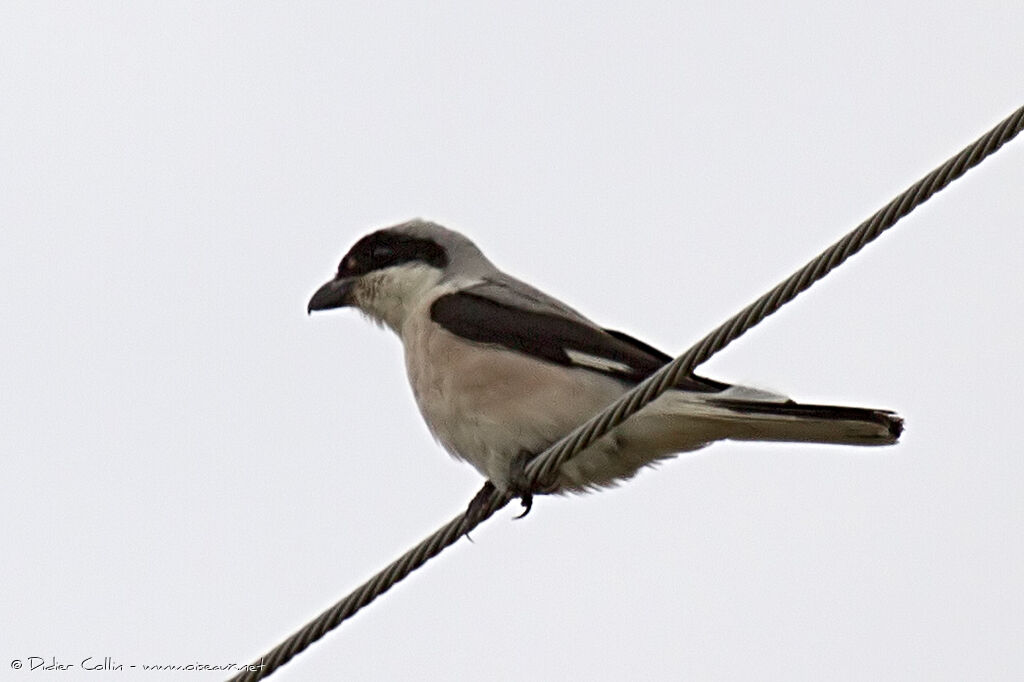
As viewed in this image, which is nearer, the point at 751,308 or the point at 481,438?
the point at 751,308

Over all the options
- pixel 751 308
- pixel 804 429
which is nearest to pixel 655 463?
pixel 804 429

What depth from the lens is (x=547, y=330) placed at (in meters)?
6.11

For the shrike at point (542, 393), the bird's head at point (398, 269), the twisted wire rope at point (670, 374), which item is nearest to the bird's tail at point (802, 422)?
the shrike at point (542, 393)

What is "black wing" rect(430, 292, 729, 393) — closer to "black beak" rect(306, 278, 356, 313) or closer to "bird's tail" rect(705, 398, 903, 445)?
"bird's tail" rect(705, 398, 903, 445)

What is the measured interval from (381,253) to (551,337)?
1.35 m

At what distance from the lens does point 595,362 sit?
19.5 feet

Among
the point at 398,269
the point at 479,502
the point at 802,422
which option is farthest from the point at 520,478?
the point at 398,269

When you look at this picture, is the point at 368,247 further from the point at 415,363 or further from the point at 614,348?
the point at 614,348

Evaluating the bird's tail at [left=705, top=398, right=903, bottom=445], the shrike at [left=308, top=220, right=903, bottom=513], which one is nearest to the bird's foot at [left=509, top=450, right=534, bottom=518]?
the shrike at [left=308, top=220, right=903, bottom=513]

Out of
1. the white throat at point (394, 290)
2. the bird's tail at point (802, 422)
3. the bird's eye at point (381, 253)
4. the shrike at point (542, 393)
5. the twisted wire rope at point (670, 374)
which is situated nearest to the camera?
the twisted wire rope at point (670, 374)

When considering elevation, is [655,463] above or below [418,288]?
below

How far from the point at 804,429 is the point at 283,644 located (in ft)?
5.41

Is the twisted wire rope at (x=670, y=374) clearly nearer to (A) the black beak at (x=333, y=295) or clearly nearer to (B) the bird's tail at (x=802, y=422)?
(B) the bird's tail at (x=802, y=422)

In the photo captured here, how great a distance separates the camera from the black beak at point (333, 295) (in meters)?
7.18
